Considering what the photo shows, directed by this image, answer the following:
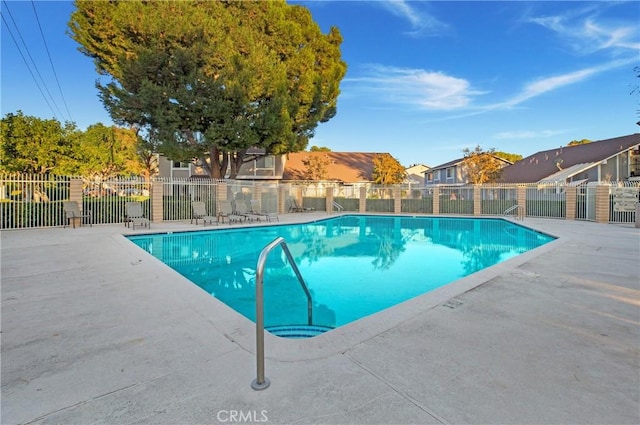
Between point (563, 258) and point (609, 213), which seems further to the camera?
point (609, 213)

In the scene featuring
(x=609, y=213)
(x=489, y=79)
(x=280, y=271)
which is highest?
(x=489, y=79)

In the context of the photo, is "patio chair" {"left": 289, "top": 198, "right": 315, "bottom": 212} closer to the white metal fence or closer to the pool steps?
the white metal fence

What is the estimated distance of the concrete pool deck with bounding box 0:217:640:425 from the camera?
2.20 meters

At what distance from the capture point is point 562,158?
29625mm

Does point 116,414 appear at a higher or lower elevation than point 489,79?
lower

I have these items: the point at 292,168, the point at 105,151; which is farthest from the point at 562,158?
the point at 105,151

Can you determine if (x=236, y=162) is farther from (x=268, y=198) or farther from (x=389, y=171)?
(x=389, y=171)

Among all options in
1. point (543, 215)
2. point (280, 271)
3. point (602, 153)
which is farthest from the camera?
point (602, 153)

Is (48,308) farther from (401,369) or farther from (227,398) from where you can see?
(401,369)

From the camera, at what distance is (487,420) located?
82.1 inches

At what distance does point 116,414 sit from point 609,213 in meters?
22.4

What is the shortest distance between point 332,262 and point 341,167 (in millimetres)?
27886

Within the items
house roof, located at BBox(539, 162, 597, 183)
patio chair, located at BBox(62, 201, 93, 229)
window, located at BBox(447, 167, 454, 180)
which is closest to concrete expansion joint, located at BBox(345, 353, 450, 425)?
patio chair, located at BBox(62, 201, 93, 229)

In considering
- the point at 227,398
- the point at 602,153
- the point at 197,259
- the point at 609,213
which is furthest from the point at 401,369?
the point at 602,153
